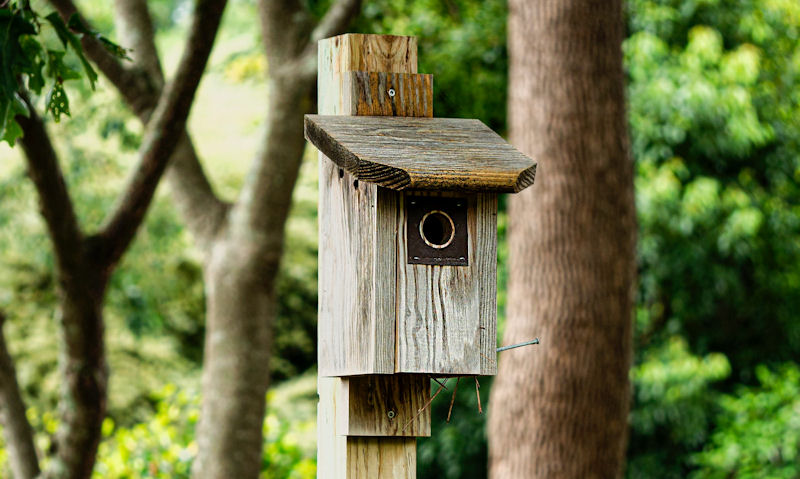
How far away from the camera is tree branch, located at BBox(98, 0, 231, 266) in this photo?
3434mm

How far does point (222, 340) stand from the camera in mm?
5207

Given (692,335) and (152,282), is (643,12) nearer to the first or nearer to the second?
(692,335)

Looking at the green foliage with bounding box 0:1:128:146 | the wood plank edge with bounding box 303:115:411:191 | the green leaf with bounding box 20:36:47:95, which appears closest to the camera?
the wood plank edge with bounding box 303:115:411:191

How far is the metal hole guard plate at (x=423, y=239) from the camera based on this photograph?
1926 millimetres

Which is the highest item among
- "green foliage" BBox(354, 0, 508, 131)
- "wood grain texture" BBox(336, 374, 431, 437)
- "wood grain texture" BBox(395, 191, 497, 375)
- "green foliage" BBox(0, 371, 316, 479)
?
"green foliage" BBox(354, 0, 508, 131)

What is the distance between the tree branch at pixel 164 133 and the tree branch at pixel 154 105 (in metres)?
1.34

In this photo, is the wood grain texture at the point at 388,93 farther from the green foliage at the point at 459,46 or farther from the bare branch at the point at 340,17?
the green foliage at the point at 459,46

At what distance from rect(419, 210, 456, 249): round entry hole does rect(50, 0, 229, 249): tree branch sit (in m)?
3.06

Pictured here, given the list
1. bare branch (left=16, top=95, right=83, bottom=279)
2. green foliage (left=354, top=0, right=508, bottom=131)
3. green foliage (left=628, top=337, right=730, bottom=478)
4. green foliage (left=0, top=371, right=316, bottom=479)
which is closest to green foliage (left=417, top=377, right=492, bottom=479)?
green foliage (left=628, top=337, right=730, bottom=478)

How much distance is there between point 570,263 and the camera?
4.83 m

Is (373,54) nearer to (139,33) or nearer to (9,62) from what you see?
(9,62)

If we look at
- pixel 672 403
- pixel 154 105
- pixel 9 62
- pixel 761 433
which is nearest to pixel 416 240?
pixel 9 62

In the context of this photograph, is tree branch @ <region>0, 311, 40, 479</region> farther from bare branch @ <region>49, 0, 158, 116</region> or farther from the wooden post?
the wooden post

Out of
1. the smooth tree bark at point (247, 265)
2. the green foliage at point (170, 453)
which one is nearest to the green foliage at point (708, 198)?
the green foliage at point (170, 453)
